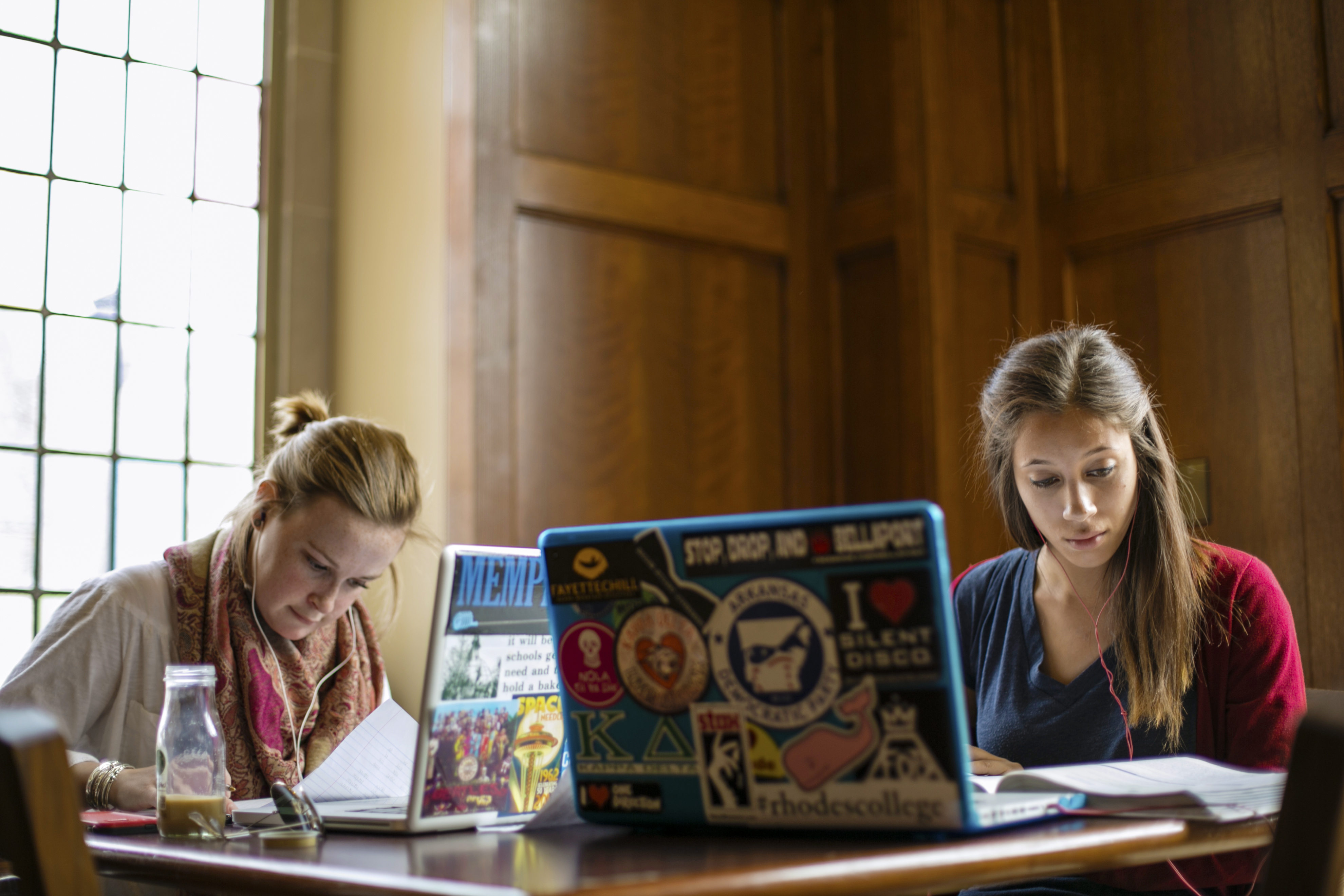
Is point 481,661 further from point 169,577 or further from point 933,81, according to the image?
point 933,81

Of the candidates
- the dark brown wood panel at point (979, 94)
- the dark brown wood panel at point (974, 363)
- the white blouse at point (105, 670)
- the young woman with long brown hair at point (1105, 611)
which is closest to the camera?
the young woman with long brown hair at point (1105, 611)

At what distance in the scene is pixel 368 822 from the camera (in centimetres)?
111

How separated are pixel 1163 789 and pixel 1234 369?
200 centimetres

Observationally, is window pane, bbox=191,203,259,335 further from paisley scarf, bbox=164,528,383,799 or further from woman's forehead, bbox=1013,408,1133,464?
woman's forehead, bbox=1013,408,1133,464

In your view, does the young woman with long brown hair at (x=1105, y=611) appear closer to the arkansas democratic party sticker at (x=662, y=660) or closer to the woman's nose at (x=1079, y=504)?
the woman's nose at (x=1079, y=504)

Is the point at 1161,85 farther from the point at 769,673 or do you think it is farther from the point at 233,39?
the point at 769,673

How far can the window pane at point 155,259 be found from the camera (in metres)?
2.71

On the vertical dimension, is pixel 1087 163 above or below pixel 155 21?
below

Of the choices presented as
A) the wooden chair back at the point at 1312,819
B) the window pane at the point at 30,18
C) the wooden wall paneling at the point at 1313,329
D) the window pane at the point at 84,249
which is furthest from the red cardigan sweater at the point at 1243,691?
the window pane at the point at 30,18

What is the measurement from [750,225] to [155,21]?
4.73 feet

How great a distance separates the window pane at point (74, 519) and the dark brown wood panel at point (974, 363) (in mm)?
1829

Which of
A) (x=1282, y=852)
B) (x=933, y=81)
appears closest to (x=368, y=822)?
(x=1282, y=852)

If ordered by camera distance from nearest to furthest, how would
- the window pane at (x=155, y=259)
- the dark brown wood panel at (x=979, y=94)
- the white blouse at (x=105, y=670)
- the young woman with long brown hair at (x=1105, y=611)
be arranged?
the young woman with long brown hair at (x=1105, y=611) → the white blouse at (x=105, y=670) → the window pane at (x=155, y=259) → the dark brown wood panel at (x=979, y=94)

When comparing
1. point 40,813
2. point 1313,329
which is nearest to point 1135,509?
point 1313,329
